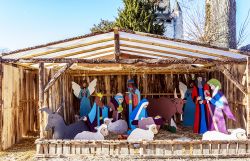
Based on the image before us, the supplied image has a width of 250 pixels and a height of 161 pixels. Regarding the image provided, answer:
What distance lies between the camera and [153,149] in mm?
6527

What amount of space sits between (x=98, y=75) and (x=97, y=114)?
9.12ft

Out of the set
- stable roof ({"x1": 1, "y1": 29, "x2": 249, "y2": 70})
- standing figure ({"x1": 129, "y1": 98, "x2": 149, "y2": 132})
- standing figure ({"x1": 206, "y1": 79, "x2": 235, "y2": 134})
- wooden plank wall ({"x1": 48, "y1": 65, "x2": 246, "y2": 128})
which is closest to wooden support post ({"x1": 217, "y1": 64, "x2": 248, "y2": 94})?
stable roof ({"x1": 1, "y1": 29, "x2": 249, "y2": 70})

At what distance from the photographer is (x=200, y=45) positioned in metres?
6.70

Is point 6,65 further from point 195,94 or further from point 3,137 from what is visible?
point 195,94

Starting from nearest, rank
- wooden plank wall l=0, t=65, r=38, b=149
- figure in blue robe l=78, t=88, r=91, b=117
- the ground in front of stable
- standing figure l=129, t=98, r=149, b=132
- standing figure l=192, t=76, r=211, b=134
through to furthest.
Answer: the ground in front of stable
wooden plank wall l=0, t=65, r=38, b=149
standing figure l=129, t=98, r=149, b=132
standing figure l=192, t=76, r=211, b=134
figure in blue robe l=78, t=88, r=91, b=117

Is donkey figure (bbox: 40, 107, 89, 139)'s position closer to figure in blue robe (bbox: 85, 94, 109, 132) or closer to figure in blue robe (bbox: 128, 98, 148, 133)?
figure in blue robe (bbox: 85, 94, 109, 132)

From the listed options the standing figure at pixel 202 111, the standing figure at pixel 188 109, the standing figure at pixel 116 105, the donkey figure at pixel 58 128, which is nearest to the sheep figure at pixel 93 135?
the donkey figure at pixel 58 128

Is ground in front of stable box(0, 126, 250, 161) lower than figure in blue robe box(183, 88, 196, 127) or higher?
lower

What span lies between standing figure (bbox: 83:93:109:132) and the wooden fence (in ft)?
7.22

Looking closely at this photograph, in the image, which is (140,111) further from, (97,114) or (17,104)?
(17,104)

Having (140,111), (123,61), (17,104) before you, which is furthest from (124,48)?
(17,104)

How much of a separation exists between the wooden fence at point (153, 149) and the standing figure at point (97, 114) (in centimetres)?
220

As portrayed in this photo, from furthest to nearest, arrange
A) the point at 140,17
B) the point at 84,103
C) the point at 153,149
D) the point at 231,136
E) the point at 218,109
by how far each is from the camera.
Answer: the point at 140,17 < the point at 84,103 < the point at 218,109 < the point at 231,136 < the point at 153,149

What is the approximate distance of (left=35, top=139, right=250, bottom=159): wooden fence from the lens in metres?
6.49
